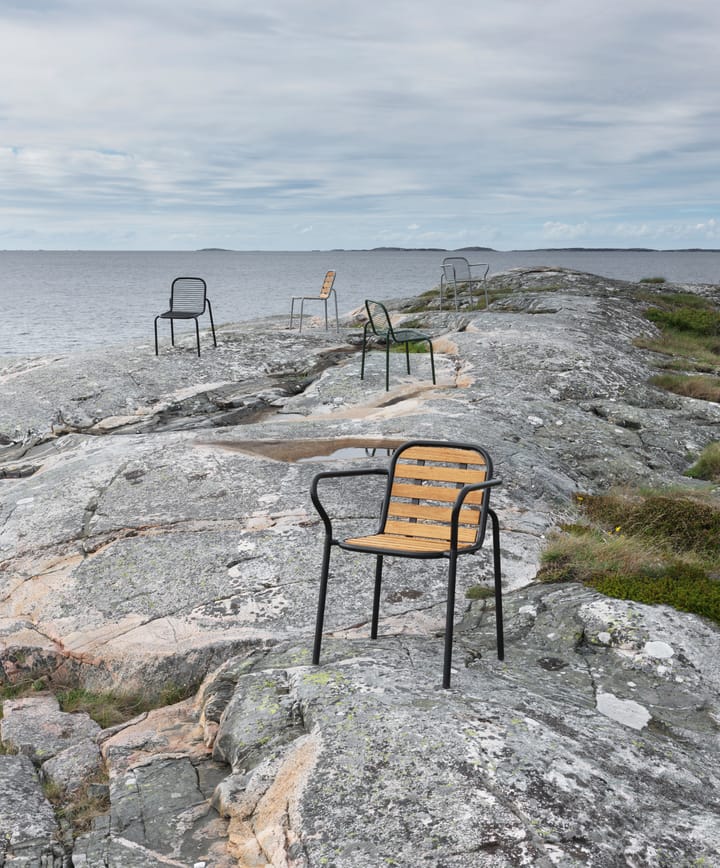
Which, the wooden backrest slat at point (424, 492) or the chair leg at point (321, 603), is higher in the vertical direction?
the wooden backrest slat at point (424, 492)

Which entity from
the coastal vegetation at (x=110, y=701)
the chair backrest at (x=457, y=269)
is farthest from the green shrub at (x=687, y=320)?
the coastal vegetation at (x=110, y=701)

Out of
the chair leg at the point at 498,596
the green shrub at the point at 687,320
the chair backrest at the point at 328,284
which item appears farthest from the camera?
the green shrub at the point at 687,320

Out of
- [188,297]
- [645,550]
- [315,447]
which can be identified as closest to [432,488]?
[645,550]

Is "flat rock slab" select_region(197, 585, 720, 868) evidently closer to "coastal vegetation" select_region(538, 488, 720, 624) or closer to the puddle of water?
"coastal vegetation" select_region(538, 488, 720, 624)

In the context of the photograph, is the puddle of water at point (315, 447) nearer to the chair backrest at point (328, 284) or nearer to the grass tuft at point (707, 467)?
the grass tuft at point (707, 467)

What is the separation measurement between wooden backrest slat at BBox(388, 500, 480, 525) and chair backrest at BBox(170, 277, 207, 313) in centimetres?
919

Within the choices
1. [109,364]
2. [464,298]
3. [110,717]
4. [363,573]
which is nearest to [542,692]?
[363,573]

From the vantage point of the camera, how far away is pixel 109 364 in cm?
1195

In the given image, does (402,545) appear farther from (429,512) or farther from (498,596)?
(498,596)

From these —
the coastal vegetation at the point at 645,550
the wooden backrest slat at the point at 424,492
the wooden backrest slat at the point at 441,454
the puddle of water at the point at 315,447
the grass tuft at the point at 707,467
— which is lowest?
the grass tuft at the point at 707,467

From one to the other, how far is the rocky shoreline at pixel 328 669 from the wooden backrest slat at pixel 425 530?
59 centimetres

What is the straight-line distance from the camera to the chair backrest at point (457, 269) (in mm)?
15906

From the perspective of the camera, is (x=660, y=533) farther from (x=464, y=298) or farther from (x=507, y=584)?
(x=464, y=298)

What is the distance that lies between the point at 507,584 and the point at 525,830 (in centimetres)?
260
